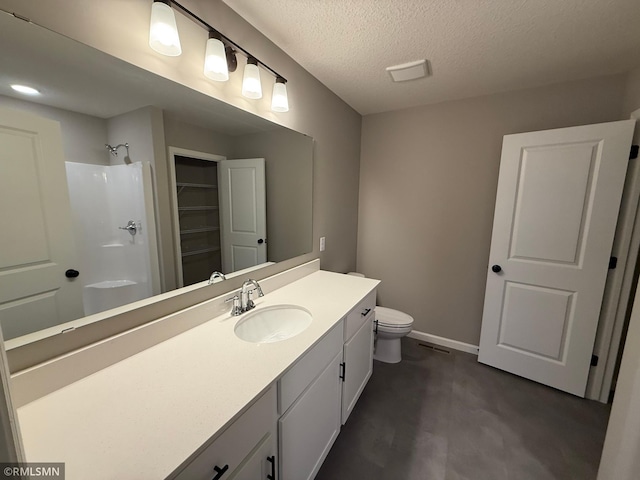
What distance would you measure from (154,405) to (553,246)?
8.12 feet

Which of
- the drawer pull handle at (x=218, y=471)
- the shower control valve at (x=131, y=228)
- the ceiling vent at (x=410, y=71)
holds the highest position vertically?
the ceiling vent at (x=410, y=71)

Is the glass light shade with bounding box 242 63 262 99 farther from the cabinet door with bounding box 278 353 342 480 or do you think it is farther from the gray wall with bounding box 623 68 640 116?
the gray wall with bounding box 623 68 640 116

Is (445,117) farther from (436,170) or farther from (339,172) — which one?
(339,172)

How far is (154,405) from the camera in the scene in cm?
71

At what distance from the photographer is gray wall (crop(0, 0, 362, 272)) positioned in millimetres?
806

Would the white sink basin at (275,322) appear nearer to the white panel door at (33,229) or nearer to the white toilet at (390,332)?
the white panel door at (33,229)

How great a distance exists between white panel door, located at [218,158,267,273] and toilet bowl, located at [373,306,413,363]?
1.17 metres

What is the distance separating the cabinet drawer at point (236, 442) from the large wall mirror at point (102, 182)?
0.61 m

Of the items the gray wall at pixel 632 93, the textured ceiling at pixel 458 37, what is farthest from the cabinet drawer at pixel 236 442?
the gray wall at pixel 632 93

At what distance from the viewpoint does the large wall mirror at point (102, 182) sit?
0.73 meters

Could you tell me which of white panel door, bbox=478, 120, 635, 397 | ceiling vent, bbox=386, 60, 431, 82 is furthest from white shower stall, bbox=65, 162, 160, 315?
white panel door, bbox=478, 120, 635, 397

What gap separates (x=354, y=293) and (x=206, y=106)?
1.28m

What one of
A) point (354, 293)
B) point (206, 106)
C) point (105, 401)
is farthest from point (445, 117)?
point (105, 401)

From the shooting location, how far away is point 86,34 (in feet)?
2.65
